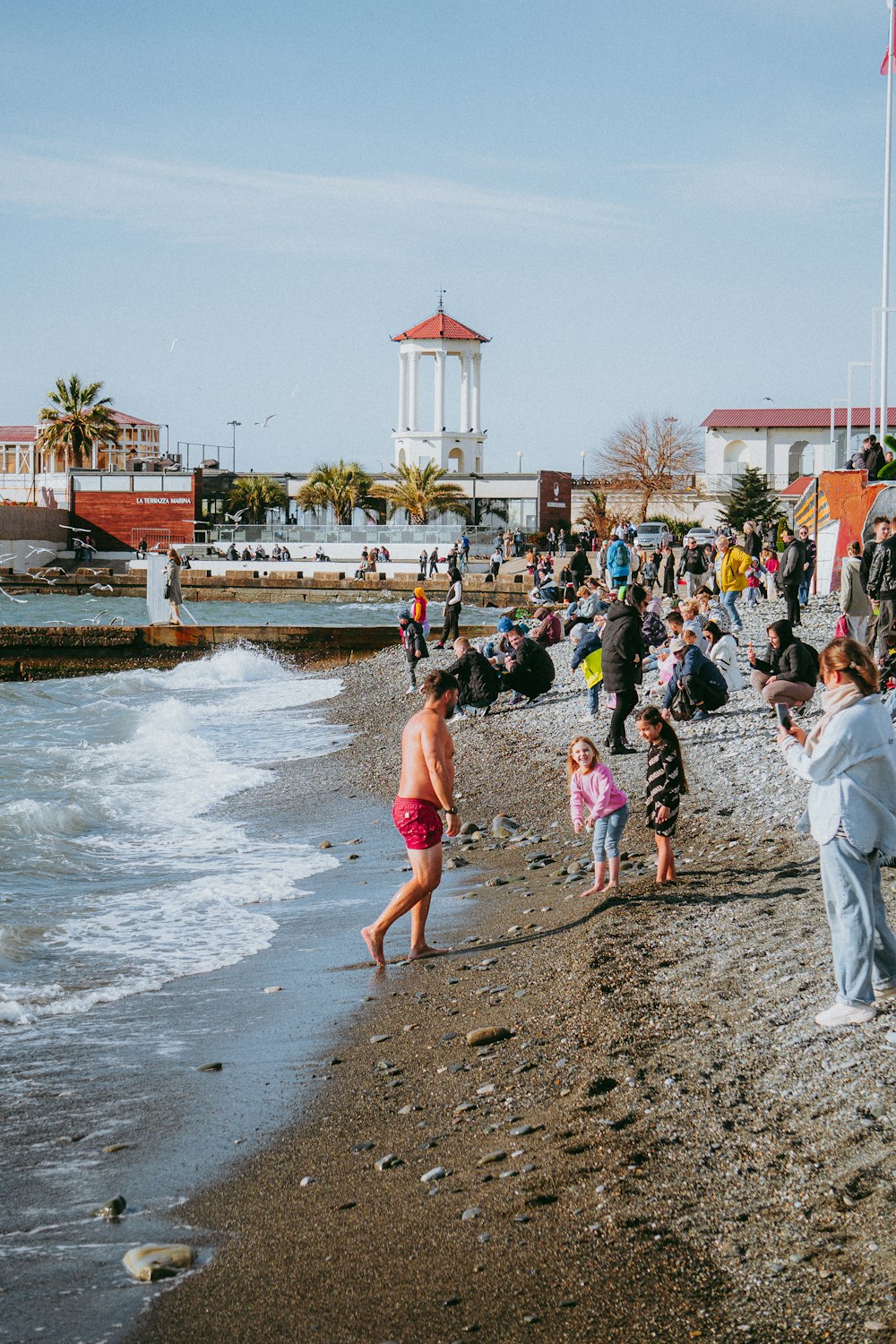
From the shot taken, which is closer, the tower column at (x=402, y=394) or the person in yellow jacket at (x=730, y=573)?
the person in yellow jacket at (x=730, y=573)

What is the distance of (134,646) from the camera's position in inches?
1278

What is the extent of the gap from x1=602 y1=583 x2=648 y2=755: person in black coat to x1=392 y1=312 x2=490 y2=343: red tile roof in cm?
6745

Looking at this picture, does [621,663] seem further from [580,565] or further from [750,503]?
[750,503]

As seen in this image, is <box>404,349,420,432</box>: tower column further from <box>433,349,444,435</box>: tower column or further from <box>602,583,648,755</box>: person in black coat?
<box>602,583,648,755</box>: person in black coat

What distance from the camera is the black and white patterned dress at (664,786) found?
28.5 feet

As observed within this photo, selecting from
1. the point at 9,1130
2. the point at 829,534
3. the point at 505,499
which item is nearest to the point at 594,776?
the point at 9,1130

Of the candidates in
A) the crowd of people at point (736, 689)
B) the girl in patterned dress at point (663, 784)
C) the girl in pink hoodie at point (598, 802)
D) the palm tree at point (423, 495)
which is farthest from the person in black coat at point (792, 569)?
the palm tree at point (423, 495)

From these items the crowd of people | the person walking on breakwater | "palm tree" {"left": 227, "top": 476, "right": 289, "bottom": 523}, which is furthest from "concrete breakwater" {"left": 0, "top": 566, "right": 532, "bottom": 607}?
the crowd of people

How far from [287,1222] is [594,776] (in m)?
4.40

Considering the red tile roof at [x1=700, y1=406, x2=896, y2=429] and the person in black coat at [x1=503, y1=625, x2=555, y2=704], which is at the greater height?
the red tile roof at [x1=700, y1=406, x2=896, y2=429]

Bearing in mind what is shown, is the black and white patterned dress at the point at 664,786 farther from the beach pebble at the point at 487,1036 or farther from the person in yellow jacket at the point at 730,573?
the person in yellow jacket at the point at 730,573

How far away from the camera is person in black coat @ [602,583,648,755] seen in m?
14.1

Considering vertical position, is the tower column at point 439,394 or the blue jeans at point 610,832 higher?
the tower column at point 439,394

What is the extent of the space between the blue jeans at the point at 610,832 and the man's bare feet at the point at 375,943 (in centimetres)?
169
